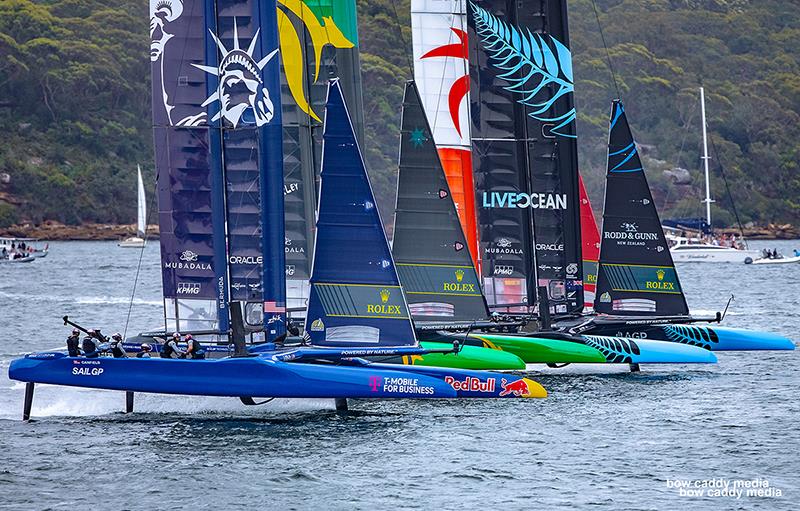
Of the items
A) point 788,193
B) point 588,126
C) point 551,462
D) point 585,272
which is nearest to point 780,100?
point 788,193

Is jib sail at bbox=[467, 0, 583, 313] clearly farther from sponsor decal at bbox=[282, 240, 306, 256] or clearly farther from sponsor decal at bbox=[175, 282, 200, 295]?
sponsor decal at bbox=[175, 282, 200, 295]

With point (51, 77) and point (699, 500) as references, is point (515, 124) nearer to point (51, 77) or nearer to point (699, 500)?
point (699, 500)

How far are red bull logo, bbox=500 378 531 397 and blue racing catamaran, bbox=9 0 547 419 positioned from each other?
0.07 ft

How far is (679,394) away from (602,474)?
277 inches

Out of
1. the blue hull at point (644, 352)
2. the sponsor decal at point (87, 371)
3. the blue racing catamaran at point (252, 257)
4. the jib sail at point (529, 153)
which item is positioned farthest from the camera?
the jib sail at point (529, 153)

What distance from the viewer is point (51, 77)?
121 meters

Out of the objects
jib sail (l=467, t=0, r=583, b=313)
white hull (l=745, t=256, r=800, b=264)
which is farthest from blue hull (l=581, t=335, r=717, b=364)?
white hull (l=745, t=256, r=800, b=264)

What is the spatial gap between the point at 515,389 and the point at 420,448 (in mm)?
1715

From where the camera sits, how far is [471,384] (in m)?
21.4

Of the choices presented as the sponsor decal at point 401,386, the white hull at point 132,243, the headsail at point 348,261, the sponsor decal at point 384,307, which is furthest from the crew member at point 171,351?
the white hull at point 132,243

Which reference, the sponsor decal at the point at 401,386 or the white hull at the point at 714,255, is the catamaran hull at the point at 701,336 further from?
the white hull at the point at 714,255

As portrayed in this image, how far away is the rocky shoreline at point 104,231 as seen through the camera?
11931cm

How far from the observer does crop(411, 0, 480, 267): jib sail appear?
96.5 feet

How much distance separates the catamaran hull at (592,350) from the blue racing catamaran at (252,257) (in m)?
3.80
